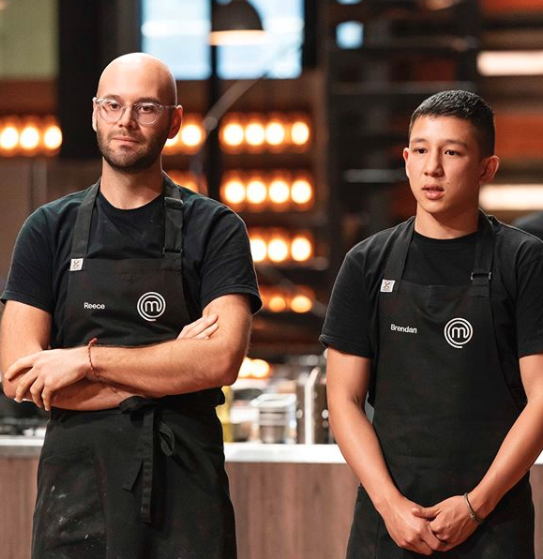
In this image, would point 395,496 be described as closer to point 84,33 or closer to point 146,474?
point 146,474

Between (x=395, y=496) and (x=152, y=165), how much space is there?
0.79m

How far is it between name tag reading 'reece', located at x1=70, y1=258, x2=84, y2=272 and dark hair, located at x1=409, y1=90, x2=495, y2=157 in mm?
692

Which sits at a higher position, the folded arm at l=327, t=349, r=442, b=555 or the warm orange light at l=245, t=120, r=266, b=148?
the warm orange light at l=245, t=120, r=266, b=148

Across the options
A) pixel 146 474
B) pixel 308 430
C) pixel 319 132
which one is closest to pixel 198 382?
pixel 146 474

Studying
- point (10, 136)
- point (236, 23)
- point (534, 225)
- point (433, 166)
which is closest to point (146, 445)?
point (433, 166)

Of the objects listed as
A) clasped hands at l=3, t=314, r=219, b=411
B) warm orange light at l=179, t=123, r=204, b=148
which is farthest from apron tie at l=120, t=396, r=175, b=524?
warm orange light at l=179, t=123, r=204, b=148

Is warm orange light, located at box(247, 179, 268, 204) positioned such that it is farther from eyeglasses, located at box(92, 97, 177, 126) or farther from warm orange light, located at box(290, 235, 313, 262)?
eyeglasses, located at box(92, 97, 177, 126)

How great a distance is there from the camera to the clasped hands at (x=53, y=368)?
2107 mm

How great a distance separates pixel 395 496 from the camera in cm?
202

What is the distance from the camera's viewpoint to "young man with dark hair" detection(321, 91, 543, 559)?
2.01 metres

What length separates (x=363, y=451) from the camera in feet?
6.78

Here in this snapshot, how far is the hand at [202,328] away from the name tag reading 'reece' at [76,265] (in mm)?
243

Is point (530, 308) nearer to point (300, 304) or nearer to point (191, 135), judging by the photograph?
point (300, 304)

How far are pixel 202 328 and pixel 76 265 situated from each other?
28cm
